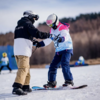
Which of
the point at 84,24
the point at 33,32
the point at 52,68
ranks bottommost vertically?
the point at 52,68

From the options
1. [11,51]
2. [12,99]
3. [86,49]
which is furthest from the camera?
[86,49]

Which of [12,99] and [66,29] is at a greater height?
[66,29]

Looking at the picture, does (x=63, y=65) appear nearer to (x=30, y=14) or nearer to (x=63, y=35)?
(x=63, y=35)

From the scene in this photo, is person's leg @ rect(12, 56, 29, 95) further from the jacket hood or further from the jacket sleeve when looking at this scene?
the jacket hood

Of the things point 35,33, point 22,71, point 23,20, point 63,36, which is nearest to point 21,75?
point 22,71

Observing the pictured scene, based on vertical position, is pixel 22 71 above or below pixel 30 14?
below

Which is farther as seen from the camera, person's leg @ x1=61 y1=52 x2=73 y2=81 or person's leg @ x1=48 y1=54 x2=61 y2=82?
person's leg @ x1=48 y1=54 x2=61 y2=82

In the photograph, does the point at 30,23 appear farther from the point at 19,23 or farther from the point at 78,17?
the point at 78,17

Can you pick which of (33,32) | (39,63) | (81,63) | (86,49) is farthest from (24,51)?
(86,49)

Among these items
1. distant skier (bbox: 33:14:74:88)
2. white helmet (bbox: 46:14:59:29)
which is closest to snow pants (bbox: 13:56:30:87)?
distant skier (bbox: 33:14:74:88)

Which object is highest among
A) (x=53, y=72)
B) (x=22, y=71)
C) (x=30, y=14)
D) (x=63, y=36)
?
(x=30, y=14)

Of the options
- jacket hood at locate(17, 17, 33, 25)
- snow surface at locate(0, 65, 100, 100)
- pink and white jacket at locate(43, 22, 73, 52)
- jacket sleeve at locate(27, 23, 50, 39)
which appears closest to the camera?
snow surface at locate(0, 65, 100, 100)

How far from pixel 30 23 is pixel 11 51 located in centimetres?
1026

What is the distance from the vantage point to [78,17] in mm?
25500
